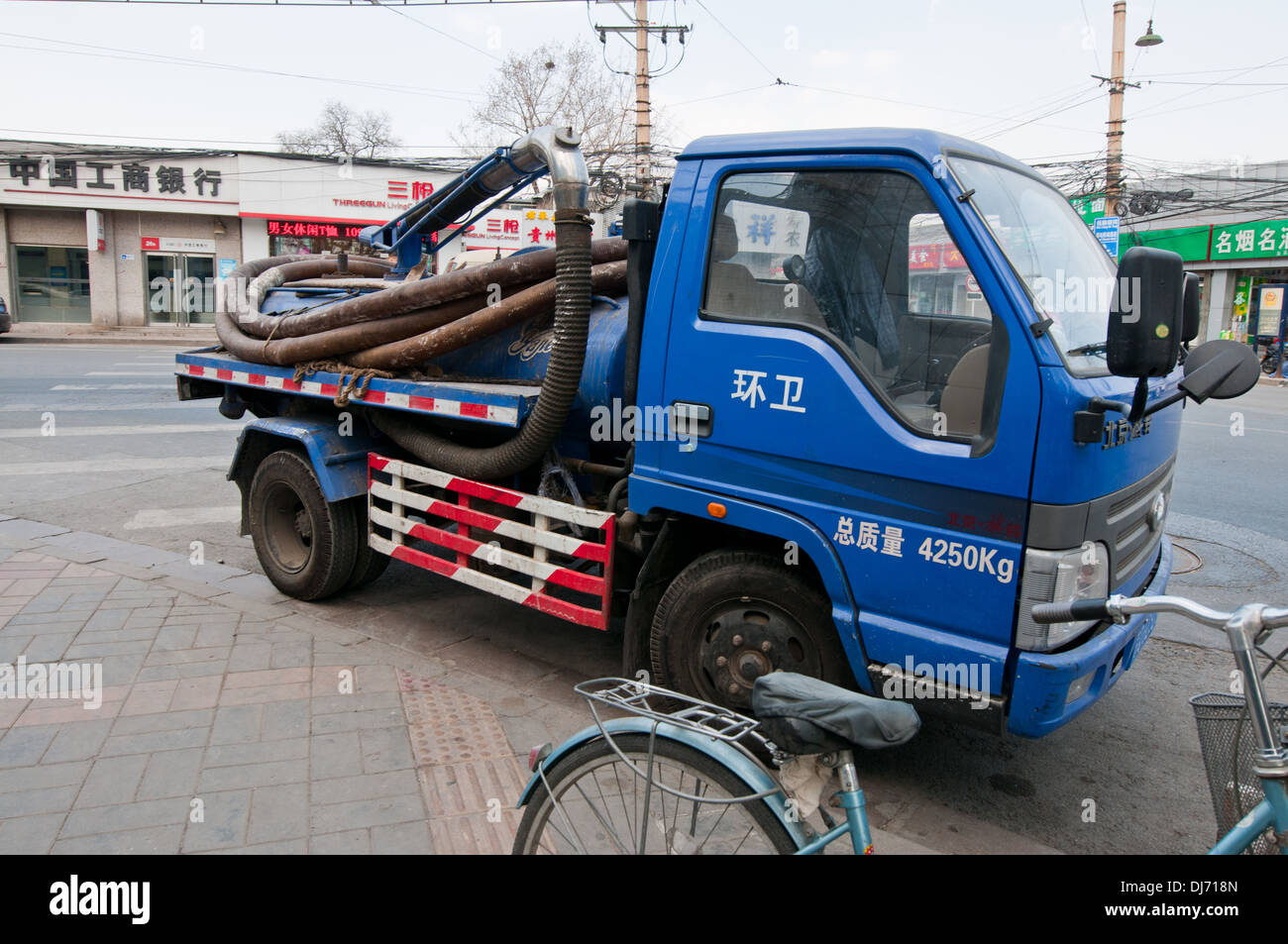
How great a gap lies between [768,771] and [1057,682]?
1.18 m

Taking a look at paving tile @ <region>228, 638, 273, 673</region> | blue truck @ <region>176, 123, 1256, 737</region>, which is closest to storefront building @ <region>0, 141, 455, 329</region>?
paving tile @ <region>228, 638, 273, 673</region>

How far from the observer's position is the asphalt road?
333 centimetres

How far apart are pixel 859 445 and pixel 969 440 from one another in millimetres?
354

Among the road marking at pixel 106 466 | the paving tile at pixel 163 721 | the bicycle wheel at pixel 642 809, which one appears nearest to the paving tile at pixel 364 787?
the paving tile at pixel 163 721

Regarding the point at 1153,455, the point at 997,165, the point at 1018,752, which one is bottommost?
the point at 1018,752

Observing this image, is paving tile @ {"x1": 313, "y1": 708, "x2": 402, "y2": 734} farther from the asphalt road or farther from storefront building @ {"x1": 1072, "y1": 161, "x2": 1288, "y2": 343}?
storefront building @ {"x1": 1072, "y1": 161, "x2": 1288, "y2": 343}

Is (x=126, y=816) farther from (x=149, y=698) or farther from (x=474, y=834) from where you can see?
(x=474, y=834)

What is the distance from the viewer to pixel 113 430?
10.6m

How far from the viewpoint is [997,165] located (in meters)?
3.37

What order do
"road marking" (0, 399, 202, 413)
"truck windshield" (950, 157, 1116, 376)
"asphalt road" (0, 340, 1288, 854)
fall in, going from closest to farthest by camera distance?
"truck windshield" (950, 157, 1116, 376) < "asphalt road" (0, 340, 1288, 854) < "road marking" (0, 399, 202, 413)
